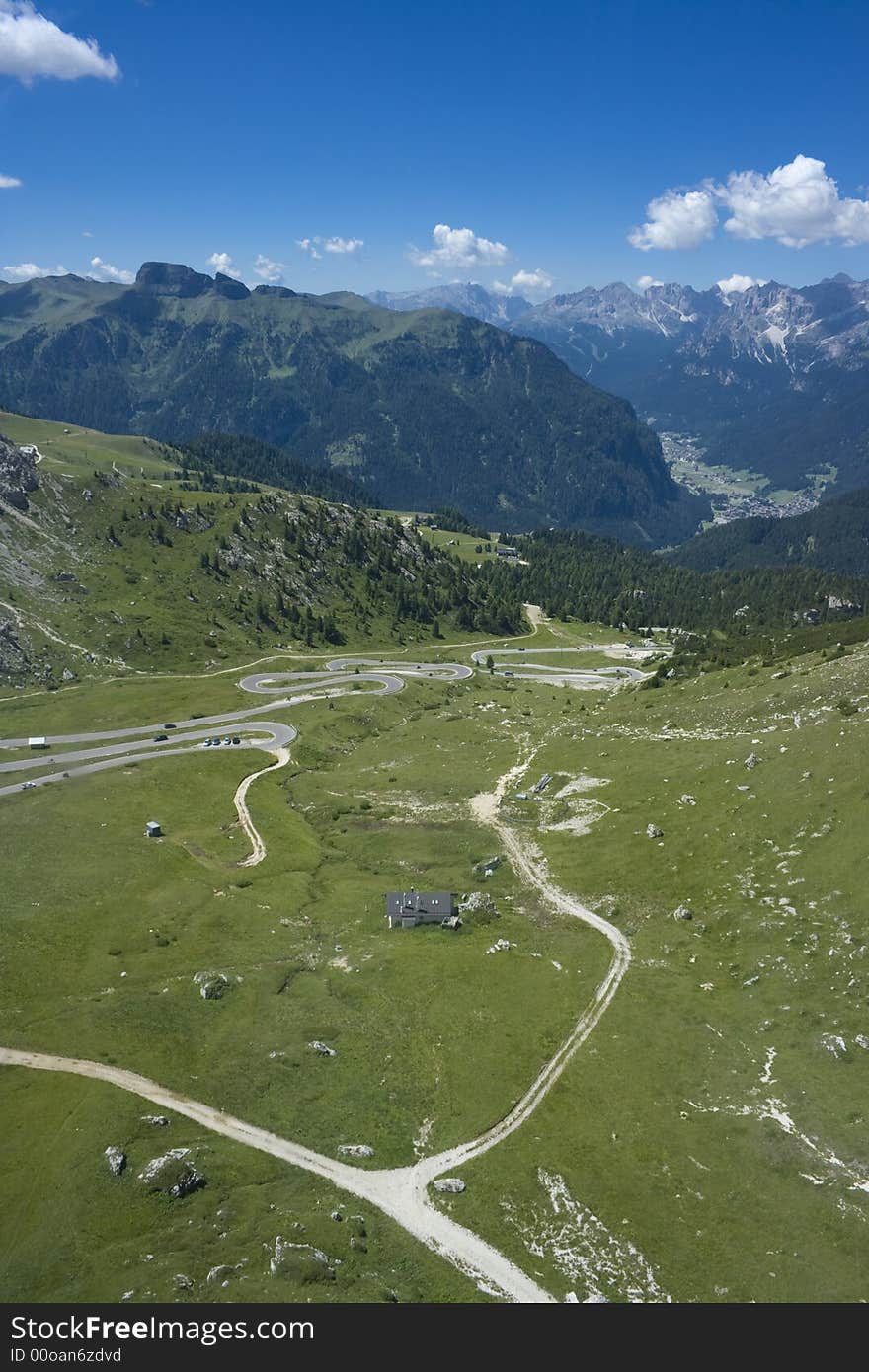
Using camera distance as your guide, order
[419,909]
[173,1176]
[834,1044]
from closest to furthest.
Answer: [173,1176]
[834,1044]
[419,909]

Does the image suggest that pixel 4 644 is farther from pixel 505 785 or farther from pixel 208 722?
pixel 505 785

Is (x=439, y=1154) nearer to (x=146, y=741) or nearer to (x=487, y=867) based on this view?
(x=487, y=867)

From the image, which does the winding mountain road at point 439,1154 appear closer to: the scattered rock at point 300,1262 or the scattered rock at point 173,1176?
the scattered rock at point 173,1176

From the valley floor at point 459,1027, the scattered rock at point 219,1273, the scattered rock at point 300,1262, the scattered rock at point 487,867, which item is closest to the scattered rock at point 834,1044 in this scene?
the valley floor at point 459,1027

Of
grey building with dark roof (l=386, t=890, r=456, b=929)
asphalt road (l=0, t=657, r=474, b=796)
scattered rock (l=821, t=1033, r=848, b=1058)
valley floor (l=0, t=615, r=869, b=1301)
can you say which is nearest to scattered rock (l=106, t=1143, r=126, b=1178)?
valley floor (l=0, t=615, r=869, b=1301)

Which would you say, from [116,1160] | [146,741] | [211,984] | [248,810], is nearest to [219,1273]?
[116,1160]
